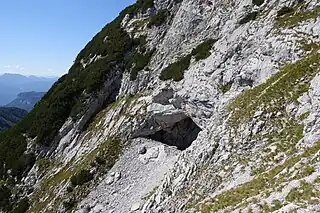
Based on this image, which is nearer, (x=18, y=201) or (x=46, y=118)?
(x=18, y=201)

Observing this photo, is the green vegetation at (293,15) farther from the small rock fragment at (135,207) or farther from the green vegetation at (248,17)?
the small rock fragment at (135,207)

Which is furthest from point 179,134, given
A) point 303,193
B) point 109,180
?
point 303,193

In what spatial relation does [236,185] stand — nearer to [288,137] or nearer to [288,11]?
[288,137]

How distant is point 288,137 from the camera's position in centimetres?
1667

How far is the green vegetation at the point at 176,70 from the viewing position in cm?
3347

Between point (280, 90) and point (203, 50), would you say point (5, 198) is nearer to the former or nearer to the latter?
point (203, 50)

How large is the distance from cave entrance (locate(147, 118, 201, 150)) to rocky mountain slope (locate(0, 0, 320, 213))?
0.11 meters

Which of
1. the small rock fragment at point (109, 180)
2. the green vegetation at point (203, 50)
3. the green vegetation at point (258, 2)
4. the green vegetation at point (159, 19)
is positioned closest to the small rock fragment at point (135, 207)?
the small rock fragment at point (109, 180)

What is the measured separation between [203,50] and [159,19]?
12787 millimetres

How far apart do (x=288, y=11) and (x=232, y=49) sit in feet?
17.3

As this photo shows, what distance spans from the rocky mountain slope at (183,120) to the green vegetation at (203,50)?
18cm

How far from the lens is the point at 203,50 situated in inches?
1314

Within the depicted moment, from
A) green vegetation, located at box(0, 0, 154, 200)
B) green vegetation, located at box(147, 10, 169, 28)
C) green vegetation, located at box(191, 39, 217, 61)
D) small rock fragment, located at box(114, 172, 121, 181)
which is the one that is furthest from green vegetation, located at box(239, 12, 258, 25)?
small rock fragment, located at box(114, 172, 121, 181)

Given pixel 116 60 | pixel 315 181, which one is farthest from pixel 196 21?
pixel 315 181
